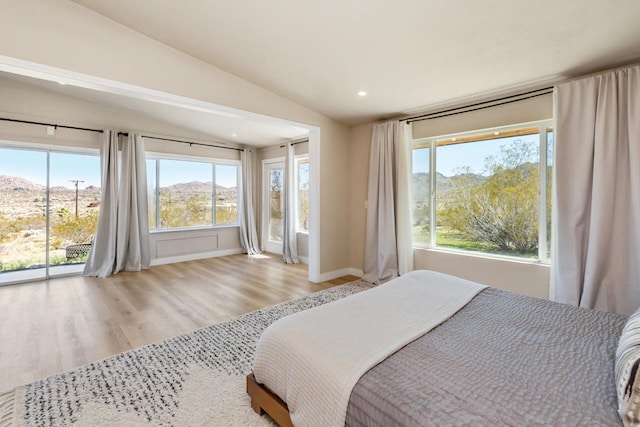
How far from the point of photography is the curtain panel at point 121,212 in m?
4.61

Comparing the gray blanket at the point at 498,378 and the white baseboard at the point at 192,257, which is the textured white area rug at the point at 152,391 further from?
the white baseboard at the point at 192,257

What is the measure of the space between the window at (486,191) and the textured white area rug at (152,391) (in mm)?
2835

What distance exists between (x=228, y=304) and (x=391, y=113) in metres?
3.33

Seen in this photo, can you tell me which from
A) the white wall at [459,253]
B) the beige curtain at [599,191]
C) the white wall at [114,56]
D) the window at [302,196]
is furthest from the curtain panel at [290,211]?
the beige curtain at [599,191]

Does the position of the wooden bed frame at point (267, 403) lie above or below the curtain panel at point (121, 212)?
below

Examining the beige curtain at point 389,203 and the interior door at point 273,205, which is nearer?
the beige curtain at point 389,203

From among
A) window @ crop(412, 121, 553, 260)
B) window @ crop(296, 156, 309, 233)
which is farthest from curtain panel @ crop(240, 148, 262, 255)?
window @ crop(412, 121, 553, 260)

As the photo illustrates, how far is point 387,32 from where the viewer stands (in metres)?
2.36

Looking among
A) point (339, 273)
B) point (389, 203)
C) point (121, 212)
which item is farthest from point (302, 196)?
point (121, 212)

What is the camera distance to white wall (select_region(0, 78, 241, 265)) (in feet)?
13.1

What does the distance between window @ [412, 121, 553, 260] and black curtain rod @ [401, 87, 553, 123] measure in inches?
11.3

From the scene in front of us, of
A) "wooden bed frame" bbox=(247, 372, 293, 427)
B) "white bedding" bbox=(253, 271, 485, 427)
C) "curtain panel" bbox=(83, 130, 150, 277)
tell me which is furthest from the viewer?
"curtain panel" bbox=(83, 130, 150, 277)

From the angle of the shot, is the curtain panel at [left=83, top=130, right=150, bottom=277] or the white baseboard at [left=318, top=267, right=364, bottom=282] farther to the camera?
the curtain panel at [left=83, top=130, right=150, bottom=277]

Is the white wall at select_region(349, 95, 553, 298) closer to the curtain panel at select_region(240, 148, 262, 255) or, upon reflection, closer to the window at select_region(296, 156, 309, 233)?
the window at select_region(296, 156, 309, 233)
